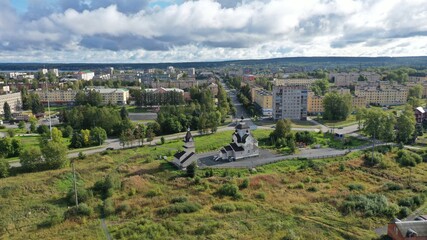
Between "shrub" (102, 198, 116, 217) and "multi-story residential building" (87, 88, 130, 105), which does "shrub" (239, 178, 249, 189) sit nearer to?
"shrub" (102, 198, 116, 217)

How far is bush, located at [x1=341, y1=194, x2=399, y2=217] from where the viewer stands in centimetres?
2979

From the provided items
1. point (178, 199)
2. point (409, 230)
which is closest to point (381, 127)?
point (409, 230)

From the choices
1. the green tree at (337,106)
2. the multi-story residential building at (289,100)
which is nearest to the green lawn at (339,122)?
the green tree at (337,106)

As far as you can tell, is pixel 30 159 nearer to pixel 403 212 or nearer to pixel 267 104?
pixel 403 212

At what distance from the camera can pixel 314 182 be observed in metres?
37.9

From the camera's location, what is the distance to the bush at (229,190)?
3328 centimetres

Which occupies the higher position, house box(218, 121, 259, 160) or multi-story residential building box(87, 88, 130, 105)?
multi-story residential building box(87, 88, 130, 105)

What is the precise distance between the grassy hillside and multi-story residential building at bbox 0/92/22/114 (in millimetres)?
60208

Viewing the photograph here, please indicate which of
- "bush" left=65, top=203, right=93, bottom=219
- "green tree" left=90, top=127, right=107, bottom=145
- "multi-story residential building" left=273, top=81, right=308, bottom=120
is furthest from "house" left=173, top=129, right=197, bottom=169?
"multi-story residential building" left=273, top=81, right=308, bottom=120

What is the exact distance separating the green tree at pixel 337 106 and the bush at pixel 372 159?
92.0ft

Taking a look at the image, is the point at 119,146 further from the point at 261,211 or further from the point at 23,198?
the point at 261,211

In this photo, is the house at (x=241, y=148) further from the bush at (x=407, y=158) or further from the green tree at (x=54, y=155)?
the green tree at (x=54, y=155)

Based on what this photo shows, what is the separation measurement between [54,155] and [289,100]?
52.5 meters

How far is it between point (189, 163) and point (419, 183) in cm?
2664
